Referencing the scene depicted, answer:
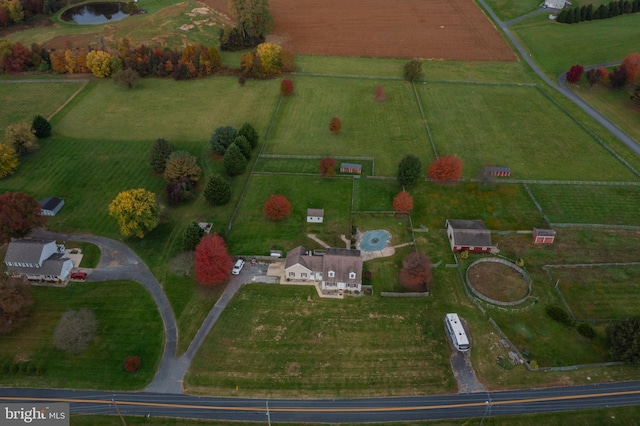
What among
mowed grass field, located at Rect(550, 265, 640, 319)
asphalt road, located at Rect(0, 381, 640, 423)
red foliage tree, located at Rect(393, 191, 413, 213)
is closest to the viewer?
asphalt road, located at Rect(0, 381, 640, 423)

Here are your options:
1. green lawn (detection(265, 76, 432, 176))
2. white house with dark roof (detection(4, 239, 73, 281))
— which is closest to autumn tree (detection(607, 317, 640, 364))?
green lawn (detection(265, 76, 432, 176))

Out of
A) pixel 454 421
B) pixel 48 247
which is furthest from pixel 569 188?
pixel 48 247

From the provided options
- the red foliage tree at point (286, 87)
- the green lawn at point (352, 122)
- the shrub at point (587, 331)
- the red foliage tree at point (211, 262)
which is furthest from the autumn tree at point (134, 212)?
the shrub at point (587, 331)

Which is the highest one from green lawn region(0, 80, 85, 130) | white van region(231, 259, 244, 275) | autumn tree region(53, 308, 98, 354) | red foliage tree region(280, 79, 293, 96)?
red foliage tree region(280, 79, 293, 96)

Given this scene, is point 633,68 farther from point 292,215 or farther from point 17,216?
point 17,216

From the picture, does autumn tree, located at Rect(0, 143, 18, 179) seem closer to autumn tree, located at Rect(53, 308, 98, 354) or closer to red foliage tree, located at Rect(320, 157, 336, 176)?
autumn tree, located at Rect(53, 308, 98, 354)

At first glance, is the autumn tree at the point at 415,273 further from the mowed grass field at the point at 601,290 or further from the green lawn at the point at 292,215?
the mowed grass field at the point at 601,290

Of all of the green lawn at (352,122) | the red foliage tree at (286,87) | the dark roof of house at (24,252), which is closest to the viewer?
the dark roof of house at (24,252)
